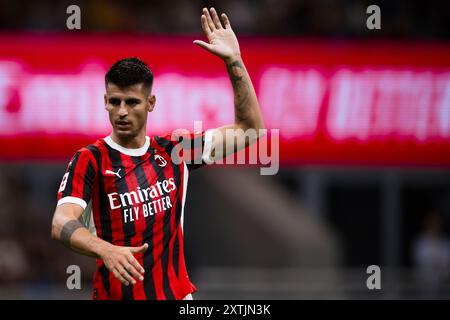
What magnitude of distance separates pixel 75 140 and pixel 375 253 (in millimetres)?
5484

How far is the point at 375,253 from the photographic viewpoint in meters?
14.4

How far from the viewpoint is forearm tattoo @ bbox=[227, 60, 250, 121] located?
6117mm

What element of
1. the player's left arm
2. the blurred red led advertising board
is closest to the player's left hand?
the player's left arm

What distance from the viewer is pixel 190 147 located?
20.3ft

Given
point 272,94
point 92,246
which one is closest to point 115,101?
point 92,246

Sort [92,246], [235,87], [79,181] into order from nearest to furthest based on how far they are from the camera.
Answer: [92,246] → [79,181] → [235,87]

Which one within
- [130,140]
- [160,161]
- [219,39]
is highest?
[219,39]

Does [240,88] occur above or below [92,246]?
above

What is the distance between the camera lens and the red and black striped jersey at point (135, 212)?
5781 millimetres

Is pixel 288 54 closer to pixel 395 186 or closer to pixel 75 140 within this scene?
pixel 75 140

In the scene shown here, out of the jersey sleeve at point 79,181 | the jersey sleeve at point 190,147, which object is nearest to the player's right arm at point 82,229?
the jersey sleeve at point 79,181

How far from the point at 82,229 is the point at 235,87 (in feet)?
4.84

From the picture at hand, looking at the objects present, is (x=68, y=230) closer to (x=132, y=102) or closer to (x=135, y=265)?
(x=135, y=265)

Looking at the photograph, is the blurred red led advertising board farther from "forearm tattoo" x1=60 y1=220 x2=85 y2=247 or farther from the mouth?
"forearm tattoo" x1=60 y1=220 x2=85 y2=247
